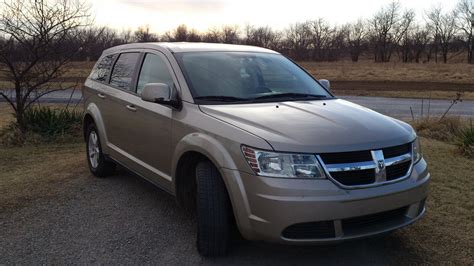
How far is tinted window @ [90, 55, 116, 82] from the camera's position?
5.91 metres

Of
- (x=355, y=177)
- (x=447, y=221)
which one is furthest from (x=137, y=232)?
(x=447, y=221)

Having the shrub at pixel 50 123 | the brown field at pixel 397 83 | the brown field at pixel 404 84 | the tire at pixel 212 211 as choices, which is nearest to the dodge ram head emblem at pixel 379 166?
the tire at pixel 212 211

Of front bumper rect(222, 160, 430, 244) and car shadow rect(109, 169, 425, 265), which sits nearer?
front bumper rect(222, 160, 430, 244)

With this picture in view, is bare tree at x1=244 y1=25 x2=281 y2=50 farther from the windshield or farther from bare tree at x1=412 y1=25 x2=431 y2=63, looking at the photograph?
the windshield

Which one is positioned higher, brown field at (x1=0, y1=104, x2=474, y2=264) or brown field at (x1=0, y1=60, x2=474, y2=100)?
brown field at (x1=0, y1=104, x2=474, y2=264)

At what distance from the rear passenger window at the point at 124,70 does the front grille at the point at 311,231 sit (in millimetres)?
2724

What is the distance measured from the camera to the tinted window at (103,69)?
591 cm

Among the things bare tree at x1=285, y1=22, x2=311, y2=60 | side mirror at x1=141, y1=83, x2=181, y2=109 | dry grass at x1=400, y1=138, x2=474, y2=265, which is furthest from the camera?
bare tree at x1=285, y1=22, x2=311, y2=60

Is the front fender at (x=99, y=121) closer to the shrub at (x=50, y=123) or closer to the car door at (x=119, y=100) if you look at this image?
the car door at (x=119, y=100)

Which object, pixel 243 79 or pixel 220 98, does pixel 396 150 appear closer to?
pixel 220 98

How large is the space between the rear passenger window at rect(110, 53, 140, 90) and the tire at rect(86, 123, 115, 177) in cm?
83

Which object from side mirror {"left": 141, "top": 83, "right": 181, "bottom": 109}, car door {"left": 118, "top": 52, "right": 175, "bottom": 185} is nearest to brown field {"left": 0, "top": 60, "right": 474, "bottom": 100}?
car door {"left": 118, "top": 52, "right": 175, "bottom": 185}

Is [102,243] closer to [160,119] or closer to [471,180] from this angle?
[160,119]

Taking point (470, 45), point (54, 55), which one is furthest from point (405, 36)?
point (54, 55)
